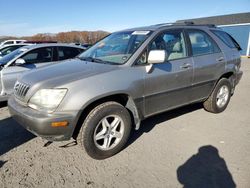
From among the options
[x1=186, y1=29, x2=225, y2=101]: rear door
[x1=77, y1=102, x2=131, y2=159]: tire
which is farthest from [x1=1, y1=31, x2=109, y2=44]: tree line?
[x1=77, y1=102, x2=131, y2=159]: tire

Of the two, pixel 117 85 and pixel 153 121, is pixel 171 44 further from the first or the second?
pixel 153 121

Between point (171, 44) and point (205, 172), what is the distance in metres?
2.14

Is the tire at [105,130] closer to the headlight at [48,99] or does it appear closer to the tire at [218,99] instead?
the headlight at [48,99]

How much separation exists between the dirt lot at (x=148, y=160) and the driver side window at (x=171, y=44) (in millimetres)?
1384

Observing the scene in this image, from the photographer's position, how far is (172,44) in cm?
378

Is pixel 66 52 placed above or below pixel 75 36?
below

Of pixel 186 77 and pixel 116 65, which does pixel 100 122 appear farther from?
pixel 186 77

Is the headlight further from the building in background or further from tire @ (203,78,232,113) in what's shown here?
the building in background

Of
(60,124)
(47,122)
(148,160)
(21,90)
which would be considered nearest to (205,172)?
(148,160)

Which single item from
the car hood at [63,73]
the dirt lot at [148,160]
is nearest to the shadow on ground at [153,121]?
the dirt lot at [148,160]

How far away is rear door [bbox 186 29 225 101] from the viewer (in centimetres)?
399

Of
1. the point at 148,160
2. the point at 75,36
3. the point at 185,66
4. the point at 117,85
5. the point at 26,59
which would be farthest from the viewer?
the point at 75,36

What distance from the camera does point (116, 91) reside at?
294 cm

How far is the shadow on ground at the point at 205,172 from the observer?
2543 mm
